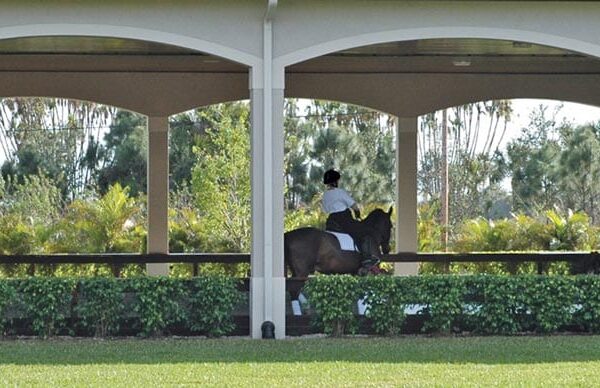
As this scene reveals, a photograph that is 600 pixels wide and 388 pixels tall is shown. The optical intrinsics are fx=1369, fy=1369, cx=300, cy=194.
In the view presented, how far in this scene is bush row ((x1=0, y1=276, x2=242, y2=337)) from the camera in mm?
15594

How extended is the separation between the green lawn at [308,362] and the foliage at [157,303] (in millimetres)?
362

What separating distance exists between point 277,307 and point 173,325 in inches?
49.0

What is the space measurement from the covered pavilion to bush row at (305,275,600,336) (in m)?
0.69

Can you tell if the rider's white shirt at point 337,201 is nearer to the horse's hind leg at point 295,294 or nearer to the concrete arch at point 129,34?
the horse's hind leg at point 295,294

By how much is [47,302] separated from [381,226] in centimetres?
490

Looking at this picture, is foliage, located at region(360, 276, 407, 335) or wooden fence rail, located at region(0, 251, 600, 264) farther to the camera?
wooden fence rail, located at region(0, 251, 600, 264)

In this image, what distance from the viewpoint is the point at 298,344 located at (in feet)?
49.1

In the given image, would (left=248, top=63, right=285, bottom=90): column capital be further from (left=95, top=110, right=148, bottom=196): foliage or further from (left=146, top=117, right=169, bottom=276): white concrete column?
(left=95, top=110, right=148, bottom=196): foliage

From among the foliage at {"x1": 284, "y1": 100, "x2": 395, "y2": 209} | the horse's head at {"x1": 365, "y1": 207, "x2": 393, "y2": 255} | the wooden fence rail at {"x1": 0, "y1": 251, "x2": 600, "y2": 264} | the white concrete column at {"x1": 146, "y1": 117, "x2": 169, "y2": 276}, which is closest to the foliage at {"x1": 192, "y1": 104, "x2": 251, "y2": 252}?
the foliage at {"x1": 284, "y1": 100, "x2": 395, "y2": 209}

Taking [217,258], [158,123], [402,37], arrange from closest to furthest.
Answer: [402,37]
[217,258]
[158,123]

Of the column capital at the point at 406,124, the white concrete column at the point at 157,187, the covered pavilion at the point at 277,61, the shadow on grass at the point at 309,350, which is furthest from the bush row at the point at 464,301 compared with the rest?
the white concrete column at the point at 157,187

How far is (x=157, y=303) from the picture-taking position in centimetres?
1566

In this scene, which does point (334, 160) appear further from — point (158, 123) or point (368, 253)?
point (368, 253)

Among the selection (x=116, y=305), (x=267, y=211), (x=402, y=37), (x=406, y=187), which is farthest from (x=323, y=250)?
(x=406, y=187)
